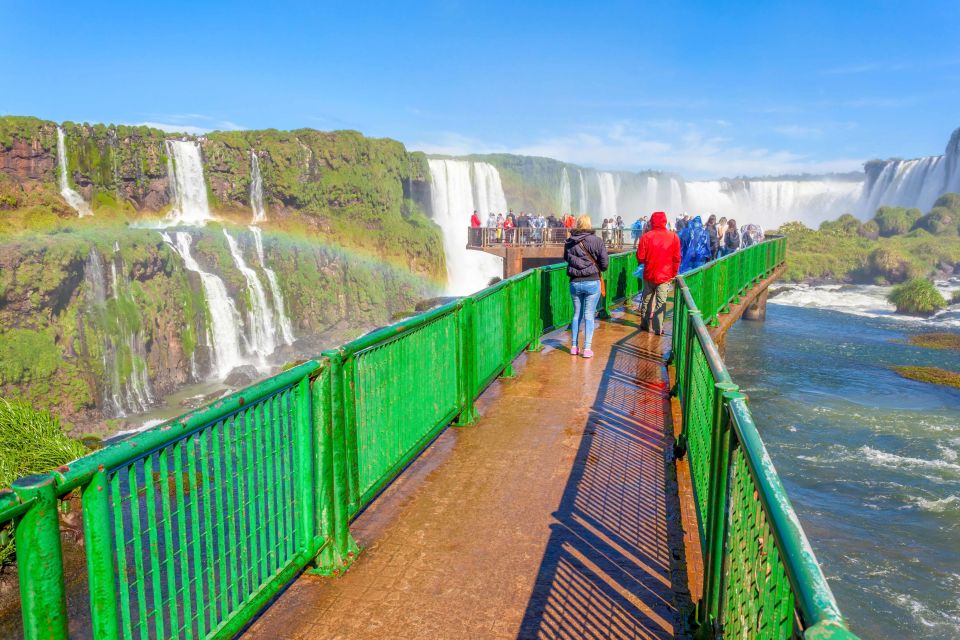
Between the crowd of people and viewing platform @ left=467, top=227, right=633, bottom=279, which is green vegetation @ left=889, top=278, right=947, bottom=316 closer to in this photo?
viewing platform @ left=467, top=227, right=633, bottom=279

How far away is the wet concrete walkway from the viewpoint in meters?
3.25

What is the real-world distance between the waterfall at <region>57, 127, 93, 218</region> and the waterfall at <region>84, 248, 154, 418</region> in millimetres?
6785

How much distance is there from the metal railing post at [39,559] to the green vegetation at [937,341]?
101 ft

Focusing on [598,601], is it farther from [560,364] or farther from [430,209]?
[430,209]

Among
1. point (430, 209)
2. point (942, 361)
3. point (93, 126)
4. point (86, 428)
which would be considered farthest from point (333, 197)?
point (942, 361)

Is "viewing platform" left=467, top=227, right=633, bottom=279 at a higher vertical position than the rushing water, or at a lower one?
higher

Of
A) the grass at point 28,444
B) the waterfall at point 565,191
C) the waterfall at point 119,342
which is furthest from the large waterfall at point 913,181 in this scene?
the grass at point 28,444

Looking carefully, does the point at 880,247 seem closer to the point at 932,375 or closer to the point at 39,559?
the point at 932,375

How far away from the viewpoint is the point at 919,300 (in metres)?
35.9

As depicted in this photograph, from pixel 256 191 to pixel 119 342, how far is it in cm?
1744

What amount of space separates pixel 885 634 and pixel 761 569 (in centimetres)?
805

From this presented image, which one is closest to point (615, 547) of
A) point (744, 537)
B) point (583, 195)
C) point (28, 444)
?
point (744, 537)

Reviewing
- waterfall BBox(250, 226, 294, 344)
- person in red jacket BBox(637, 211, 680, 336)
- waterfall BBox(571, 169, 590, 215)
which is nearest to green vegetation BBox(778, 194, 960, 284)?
waterfall BBox(571, 169, 590, 215)

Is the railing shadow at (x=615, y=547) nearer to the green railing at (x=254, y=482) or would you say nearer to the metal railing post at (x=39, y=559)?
the green railing at (x=254, y=482)
